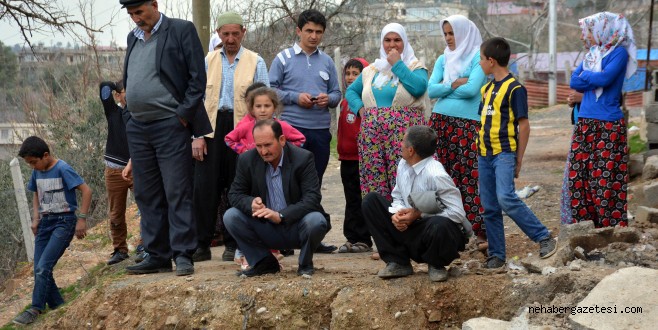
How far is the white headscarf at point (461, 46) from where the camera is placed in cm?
653

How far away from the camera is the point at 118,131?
24.7ft

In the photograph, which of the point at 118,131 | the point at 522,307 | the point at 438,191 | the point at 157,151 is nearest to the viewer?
the point at 522,307

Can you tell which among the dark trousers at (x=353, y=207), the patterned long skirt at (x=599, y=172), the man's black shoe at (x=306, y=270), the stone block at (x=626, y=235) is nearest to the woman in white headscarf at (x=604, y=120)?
the patterned long skirt at (x=599, y=172)

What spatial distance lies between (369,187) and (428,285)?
141cm

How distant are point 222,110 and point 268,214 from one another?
56.4 inches

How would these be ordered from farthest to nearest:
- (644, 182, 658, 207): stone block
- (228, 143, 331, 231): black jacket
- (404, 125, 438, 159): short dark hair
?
1. (644, 182, 658, 207): stone block
2. (228, 143, 331, 231): black jacket
3. (404, 125, 438, 159): short dark hair

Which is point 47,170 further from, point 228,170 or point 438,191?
point 438,191

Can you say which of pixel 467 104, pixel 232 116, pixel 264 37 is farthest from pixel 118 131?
pixel 264 37

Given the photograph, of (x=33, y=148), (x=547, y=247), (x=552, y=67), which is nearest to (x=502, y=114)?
(x=547, y=247)

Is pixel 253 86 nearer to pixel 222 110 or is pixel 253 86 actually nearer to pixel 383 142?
pixel 222 110

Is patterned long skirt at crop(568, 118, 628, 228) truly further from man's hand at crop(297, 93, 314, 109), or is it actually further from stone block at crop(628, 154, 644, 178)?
stone block at crop(628, 154, 644, 178)

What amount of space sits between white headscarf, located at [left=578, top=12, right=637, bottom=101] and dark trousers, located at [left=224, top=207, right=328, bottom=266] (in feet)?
7.51

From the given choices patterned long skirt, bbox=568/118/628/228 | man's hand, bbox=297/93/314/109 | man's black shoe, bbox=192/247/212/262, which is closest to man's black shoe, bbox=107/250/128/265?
man's black shoe, bbox=192/247/212/262

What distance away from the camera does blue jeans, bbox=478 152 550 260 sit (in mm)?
5734
